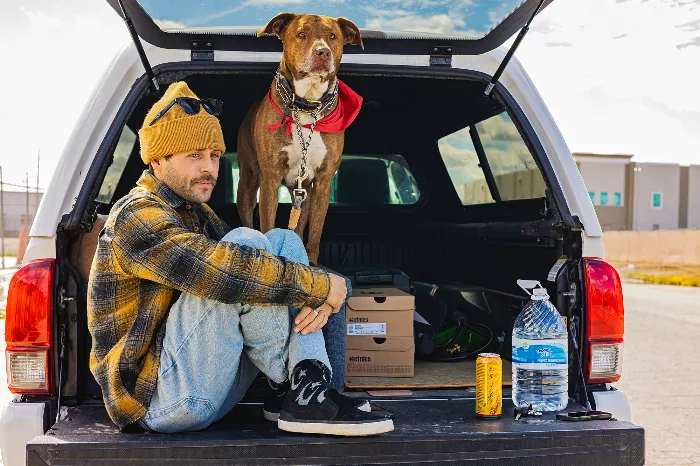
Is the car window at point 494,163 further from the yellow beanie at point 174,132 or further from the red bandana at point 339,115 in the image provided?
the yellow beanie at point 174,132

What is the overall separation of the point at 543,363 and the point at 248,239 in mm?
1171

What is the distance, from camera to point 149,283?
2131 mm

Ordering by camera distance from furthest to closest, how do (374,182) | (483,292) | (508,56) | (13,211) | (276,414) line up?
(13,211)
(374,182)
(483,292)
(508,56)
(276,414)

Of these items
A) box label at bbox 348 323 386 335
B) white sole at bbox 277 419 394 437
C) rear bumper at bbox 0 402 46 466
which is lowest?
rear bumper at bbox 0 402 46 466

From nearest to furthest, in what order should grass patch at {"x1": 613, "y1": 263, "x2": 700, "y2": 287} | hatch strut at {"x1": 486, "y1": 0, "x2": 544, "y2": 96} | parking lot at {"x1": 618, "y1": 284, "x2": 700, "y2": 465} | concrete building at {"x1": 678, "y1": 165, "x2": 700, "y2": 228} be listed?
hatch strut at {"x1": 486, "y1": 0, "x2": 544, "y2": 96}, parking lot at {"x1": 618, "y1": 284, "x2": 700, "y2": 465}, grass patch at {"x1": 613, "y1": 263, "x2": 700, "y2": 287}, concrete building at {"x1": 678, "y1": 165, "x2": 700, "y2": 228}

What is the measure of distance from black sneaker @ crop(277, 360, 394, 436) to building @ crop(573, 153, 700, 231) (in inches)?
1490

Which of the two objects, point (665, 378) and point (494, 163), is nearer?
point (494, 163)

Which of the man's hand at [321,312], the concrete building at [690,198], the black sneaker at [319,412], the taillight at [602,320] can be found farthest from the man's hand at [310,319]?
the concrete building at [690,198]

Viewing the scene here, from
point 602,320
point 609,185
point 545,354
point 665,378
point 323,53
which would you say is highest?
point 609,185

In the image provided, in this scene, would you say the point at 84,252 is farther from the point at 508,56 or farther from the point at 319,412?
the point at 508,56

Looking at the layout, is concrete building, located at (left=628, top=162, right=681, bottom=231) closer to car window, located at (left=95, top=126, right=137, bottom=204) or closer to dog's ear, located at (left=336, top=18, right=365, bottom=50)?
car window, located at (left=95, top=126, right=137, bottom=204)

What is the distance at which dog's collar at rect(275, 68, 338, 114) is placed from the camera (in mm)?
3229

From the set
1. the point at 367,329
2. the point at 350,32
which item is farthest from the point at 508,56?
the point at 367,329

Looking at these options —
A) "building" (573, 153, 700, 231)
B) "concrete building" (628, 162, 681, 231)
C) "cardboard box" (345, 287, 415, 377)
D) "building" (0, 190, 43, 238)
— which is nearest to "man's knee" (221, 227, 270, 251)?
"cardboard box" (345, 287, 415, 377)
